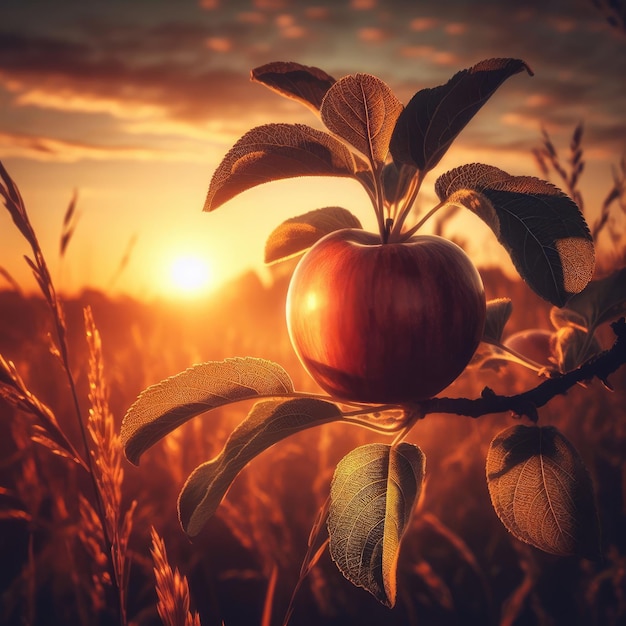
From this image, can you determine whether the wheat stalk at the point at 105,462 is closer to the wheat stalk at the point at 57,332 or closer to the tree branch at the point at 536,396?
the wheat stalk at the point at 57,332

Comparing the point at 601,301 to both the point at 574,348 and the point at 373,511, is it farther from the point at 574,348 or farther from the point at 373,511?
the point at 373,511

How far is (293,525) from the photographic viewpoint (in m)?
2.31

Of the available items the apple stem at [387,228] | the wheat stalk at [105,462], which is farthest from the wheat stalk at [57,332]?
the apple stem at [387,228]

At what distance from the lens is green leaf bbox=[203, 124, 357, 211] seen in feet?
1.99

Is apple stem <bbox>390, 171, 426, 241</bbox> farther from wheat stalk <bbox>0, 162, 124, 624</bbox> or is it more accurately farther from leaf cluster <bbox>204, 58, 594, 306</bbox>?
wheat stalk <bbox>0, 162, 124, 624</bbox>

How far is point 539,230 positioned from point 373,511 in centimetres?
35

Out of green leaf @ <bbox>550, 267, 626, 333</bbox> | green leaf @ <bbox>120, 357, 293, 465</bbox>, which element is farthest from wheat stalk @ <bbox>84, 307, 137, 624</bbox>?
green leaf @ <bbox>550, 267, 626, 333</bbox>

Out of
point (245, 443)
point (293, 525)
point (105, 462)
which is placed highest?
point (245, 443)

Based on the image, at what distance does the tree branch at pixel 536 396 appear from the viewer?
0.68 meters

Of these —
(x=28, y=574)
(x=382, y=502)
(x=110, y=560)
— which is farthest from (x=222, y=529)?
(x=382, y=502)

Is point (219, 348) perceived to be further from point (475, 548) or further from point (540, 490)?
point (540, 490)

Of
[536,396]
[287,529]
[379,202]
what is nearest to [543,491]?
[536,396]

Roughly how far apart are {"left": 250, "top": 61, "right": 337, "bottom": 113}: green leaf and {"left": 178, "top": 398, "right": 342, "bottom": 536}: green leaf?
0.36 metres

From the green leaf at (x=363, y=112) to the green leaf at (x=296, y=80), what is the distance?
0.25 feet
